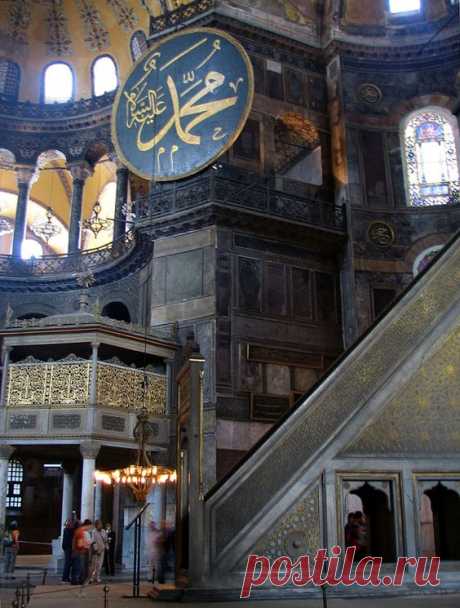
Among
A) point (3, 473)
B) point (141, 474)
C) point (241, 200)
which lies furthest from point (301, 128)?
point (3, 473)

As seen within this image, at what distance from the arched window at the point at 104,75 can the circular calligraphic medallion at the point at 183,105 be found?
445 centimetres

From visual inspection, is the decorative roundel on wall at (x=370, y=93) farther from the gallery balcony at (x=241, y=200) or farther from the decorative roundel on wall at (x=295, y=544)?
the decorative roundel on wall at (x=295, y=544)

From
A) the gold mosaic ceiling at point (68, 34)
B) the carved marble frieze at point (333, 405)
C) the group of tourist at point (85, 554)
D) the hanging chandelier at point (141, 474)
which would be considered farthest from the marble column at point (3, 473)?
the gold mosaic ceiling at point (68, 34)

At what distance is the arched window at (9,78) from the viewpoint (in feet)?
60.9

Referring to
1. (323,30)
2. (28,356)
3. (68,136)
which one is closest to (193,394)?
(28,356)

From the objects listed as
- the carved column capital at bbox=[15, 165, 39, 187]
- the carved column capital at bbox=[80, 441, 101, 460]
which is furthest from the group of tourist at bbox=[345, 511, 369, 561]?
the carved column capital at bbox=[15, 165, 39, 187]

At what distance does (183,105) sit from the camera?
13336 millimetres

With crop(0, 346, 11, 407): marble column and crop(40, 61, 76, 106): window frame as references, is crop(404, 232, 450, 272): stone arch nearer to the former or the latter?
crop(0, 346, 11, 407): marble column

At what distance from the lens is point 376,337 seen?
500cm

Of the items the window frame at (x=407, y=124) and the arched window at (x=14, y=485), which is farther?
the arched window at (x=14, y=485)

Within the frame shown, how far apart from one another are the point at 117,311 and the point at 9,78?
7.19 meters

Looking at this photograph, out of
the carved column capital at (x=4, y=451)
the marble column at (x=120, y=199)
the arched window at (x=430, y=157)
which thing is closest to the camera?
the carved column capital at (x=4, y=451)

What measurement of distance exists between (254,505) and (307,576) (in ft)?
1.77

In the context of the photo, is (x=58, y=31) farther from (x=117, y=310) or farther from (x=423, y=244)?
(x=423, y=244)
